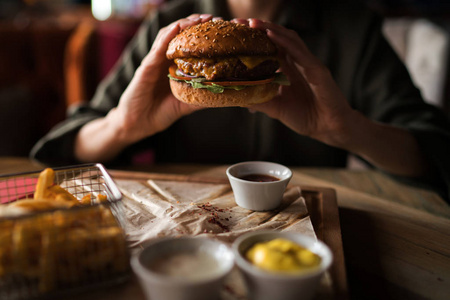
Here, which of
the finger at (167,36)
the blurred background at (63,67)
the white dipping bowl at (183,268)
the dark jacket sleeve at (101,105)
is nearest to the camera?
the white dipping bowl at (183,268)

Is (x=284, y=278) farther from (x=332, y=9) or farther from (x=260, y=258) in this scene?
(x=332, y=9)

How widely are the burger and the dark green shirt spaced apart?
2.98ft

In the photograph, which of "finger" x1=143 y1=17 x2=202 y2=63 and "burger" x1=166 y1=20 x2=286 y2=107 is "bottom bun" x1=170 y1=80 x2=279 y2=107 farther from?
"finger" x1=143 y1=17 x2=202 y2=63

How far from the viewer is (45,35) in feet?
14.1

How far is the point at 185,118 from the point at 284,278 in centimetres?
198

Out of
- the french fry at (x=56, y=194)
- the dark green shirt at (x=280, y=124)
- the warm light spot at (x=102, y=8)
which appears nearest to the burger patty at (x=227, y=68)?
the french fry at (x=56, y=194)

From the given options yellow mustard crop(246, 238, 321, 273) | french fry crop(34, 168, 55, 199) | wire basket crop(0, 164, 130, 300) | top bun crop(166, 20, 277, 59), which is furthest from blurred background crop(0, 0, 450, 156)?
yellow mustard crop(246, 238, 321, 273)

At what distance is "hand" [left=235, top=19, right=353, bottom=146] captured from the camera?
1.64 meters

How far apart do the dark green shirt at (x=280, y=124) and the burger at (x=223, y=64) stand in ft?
2.98

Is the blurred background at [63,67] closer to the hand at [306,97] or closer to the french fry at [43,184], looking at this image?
the hand at [306,97]

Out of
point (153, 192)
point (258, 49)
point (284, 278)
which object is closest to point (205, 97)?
point (258, 49)

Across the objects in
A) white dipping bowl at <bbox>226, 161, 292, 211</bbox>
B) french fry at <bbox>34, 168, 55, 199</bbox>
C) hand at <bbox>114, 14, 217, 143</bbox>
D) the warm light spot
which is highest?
the warm light spot

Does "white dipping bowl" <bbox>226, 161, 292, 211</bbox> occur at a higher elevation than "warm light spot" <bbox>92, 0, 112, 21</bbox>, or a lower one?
lower

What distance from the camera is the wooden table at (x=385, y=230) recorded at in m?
1.14
